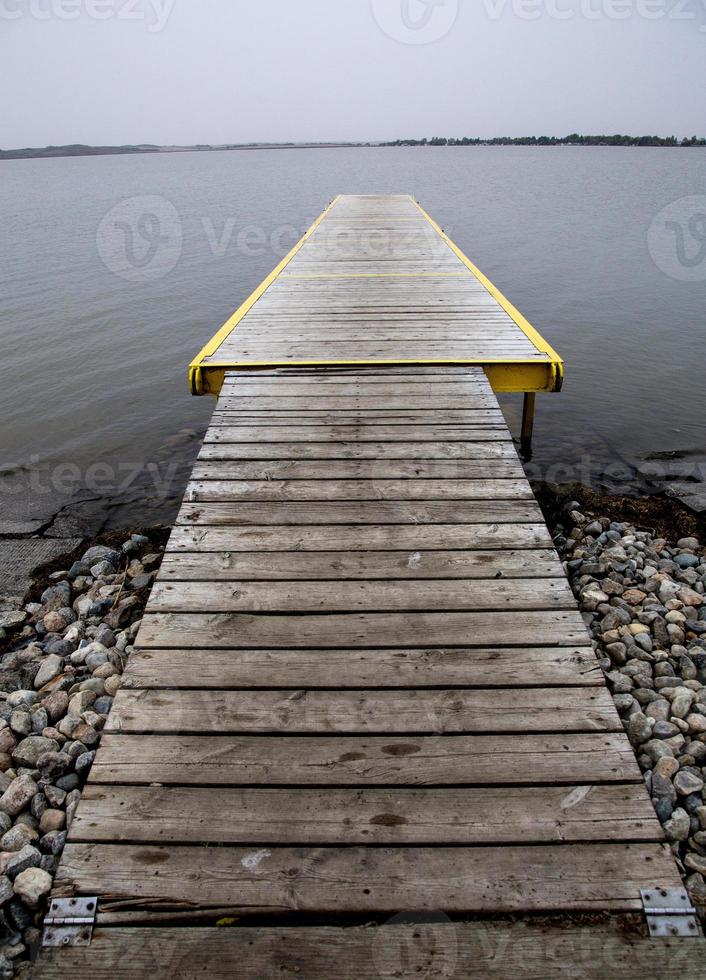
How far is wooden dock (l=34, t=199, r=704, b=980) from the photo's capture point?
5.23 feet

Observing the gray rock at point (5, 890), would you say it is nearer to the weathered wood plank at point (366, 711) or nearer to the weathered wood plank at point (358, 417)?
the weathered wood plank at point (366, 711)

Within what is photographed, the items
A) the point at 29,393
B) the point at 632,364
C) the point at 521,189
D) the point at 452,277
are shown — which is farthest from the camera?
the point at 521,189

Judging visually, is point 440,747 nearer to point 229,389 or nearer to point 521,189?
point 229,389

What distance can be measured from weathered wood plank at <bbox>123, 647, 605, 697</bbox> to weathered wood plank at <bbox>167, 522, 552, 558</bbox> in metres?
0.64

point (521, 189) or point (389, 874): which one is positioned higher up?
point (521, 189)

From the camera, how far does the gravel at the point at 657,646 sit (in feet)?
7.94

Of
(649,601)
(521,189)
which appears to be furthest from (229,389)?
(521,189)

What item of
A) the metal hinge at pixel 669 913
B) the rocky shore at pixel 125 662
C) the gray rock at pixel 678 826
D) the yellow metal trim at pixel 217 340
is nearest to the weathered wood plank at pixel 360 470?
the rocky shore at pixel 125 662

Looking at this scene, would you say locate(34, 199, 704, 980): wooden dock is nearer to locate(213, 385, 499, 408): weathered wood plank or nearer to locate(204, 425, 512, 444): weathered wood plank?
locate(204, 425, 512, 444): weathered wood plank

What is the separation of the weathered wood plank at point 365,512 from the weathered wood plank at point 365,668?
87 centimetres

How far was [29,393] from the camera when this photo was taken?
8.89 m

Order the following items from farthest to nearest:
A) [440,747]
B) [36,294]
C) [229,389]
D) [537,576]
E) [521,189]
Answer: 1. [521,189]
2. [36,294]
3. [229,389]
4. [537,576]
5. [440,747]

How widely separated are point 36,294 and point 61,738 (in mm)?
13268

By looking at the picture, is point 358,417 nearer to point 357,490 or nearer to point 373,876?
point 357,490
